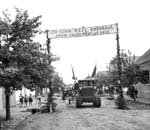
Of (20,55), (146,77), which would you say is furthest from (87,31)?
(146,77)

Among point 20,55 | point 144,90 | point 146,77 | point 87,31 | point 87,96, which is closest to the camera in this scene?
point 20,55

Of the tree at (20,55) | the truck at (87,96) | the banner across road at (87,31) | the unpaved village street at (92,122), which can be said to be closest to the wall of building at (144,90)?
the truck at (87,96)

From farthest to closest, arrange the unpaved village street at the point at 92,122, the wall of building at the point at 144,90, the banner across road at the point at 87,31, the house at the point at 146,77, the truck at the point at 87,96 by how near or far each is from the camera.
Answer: the wall of building at the point at 144,90
the house at the point at 146,77
the truck at the point at 87,96
the banner across road at the point at 87,31
the unpaved village street at the point at 92,122

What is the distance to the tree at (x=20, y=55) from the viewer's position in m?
15.2

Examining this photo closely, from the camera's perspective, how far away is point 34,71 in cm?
1748

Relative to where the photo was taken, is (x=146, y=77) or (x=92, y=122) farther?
(x=146, y=77)

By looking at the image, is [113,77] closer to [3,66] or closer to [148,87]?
[148,87]

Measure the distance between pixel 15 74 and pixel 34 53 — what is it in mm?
2706

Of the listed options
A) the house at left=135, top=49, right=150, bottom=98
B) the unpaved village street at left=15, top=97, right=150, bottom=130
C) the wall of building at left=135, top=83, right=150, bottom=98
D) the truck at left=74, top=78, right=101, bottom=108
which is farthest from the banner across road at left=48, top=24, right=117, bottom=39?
the wall of building at left=135, top=83, right=150, bottom=98

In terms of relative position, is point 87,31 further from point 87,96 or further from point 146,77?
point 146,77

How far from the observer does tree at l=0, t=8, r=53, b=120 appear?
15.2 meters

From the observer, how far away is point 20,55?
16.0 m

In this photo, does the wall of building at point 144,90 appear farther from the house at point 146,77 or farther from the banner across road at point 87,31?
the banner across road at point 87,31

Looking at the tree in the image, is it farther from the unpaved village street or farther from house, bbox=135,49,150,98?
house, bbox=135,49,150,98
